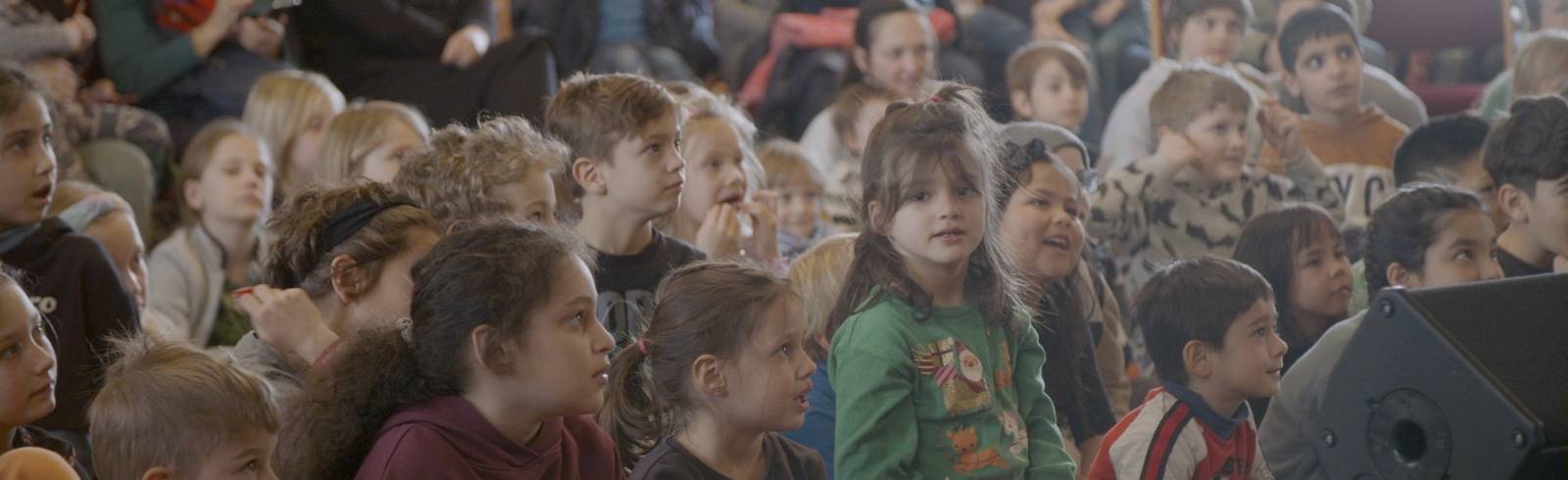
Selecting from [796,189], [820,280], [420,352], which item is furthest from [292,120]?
[420,352]

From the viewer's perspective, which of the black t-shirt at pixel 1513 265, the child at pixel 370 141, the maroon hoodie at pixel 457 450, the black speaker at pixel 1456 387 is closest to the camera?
the maroon hoodie at pixel 457 450

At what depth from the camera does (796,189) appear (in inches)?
180

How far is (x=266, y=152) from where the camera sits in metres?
4.27

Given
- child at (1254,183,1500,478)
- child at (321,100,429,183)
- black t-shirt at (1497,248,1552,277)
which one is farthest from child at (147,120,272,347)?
black t-shirt at (1497,248,1552,277)

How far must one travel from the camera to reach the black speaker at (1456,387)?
7.65 feet

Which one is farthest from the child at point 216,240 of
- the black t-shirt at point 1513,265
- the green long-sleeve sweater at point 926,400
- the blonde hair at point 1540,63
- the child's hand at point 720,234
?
the blonde hair at point 1540,63

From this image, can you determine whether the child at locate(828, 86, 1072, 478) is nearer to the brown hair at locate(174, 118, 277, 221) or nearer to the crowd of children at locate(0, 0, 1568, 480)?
the crowd of children at locate(0, 0, 1568, 480)

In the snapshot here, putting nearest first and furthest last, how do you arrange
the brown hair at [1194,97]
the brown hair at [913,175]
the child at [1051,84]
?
the brown hair at [913,175] < the brown hair at [1194,97] < the child at [1051,84]

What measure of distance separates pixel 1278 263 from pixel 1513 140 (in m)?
0.95

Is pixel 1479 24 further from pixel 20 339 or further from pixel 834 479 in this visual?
pixel 20 339

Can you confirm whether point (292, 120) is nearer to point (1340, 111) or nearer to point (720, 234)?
point (720, 234)

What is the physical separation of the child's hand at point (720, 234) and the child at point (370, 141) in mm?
736

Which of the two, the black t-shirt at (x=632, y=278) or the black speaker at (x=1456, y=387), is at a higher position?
the black speaker at (x=1456, y=387)

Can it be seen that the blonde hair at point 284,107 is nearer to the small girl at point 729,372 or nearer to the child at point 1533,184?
the small girl at point 729,372
